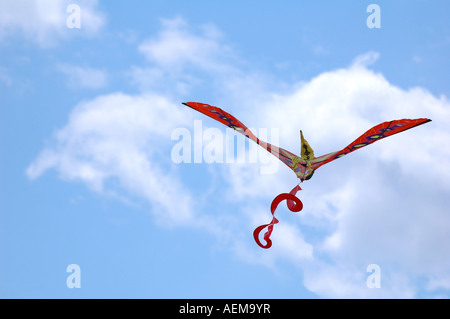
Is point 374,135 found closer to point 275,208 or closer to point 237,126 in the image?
point 275,208

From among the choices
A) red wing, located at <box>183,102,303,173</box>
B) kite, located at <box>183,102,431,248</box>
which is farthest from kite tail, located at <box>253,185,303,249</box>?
red wing, located at <box>183,102,303,173</box>

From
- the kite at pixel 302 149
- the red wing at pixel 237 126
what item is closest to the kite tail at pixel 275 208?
the kite at pixel 302 149

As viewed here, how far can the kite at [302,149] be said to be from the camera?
21734 mm

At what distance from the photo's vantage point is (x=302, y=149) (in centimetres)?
2252

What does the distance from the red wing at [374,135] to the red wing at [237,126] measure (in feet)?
3.05

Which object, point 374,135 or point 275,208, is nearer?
point 275,208

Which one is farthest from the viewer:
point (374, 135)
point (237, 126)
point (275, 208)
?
point (237, 126)

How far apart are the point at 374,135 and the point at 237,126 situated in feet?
15.0

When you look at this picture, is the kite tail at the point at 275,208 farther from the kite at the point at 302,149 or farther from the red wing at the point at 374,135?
the red wing at the point at 374,135

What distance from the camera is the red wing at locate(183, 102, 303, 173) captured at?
75.8 feet

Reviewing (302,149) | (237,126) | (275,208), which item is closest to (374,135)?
(302,149)
